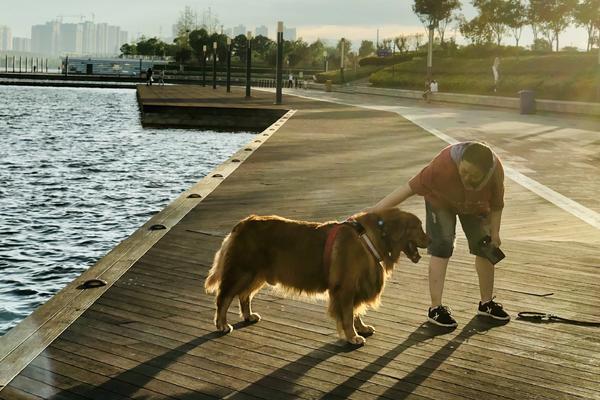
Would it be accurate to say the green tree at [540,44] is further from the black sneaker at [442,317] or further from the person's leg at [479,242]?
the black sneaker at [442,317]

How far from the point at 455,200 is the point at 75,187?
14.2 metres

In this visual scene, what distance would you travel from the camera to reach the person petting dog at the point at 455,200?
5645mm

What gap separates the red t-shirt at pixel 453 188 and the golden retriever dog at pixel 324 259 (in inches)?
16.4

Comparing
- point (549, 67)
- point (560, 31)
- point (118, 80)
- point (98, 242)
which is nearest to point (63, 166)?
point (98, 242)

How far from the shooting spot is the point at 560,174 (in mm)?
15695

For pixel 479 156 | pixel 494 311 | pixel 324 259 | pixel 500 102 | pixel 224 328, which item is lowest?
pixel 224 328

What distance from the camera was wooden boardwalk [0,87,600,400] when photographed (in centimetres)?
486

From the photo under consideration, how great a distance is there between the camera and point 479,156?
557 cm

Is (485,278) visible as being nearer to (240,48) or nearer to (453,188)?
(453,188)

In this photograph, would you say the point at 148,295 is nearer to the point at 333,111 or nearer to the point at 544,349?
the point at 544,349

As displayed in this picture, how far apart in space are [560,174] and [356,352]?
37.2 feet

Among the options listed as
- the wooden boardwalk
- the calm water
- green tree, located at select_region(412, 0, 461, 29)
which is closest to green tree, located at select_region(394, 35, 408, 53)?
green tree, located at select_region(412, 0, 461, 29)

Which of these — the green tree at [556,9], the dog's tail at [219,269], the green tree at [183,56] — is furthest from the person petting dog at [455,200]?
the green tree at [183,56]

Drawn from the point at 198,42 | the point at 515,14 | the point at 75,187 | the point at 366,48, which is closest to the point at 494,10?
the point at 515,14
